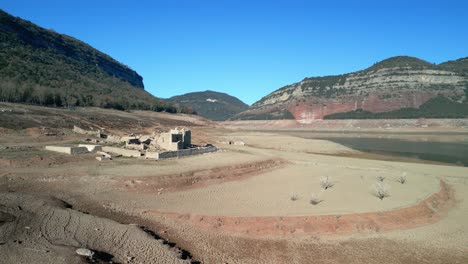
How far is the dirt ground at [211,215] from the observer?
1141 cm

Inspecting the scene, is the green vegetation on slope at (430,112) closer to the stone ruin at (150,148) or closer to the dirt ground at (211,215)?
the dirt ground at (211,215)

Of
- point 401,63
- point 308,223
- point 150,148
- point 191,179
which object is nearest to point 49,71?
point 150,148

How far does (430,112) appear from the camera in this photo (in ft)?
371

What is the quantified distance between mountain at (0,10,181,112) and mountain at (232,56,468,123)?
205 feet

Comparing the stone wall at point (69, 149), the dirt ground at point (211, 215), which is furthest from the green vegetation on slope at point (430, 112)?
the stone wall at point (69, 149)

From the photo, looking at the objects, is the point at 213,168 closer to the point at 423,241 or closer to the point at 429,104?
the point at 423,241

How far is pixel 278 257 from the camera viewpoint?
462 inches

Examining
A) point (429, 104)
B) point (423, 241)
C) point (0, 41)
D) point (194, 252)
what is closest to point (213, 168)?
point (194, 252)

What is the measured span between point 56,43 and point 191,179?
383 ft

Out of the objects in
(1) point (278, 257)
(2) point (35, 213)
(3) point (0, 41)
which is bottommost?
(1) point (278, 257)

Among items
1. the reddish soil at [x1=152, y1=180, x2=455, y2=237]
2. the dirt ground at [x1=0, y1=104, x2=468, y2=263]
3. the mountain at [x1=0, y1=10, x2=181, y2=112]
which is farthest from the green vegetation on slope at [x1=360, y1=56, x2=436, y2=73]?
the reddish soil at [x1=152, y1=180, x2=455, y2=237]

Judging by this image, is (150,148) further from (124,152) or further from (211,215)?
(211,215)

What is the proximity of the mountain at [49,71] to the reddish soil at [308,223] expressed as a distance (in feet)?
192

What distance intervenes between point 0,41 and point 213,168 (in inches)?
3300
